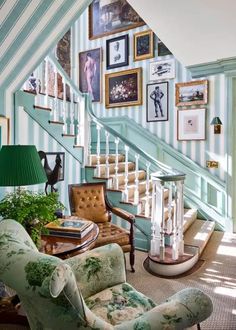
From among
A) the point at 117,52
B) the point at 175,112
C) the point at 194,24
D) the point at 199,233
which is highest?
the point at 117,52

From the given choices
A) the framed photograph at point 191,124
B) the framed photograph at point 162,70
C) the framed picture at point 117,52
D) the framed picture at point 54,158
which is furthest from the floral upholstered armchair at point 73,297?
the framed picture at point 117,52

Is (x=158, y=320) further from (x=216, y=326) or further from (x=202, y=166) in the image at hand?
(x=202, y=166)

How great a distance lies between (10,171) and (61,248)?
65 centimetres

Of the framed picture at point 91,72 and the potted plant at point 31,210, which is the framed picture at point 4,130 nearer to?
the potted plant at point 31,210

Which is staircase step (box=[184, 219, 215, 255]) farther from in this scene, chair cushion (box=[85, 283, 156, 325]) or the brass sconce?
chair cushion (box=[85, 283, 156, 325])

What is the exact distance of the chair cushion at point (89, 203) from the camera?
310 centimetres

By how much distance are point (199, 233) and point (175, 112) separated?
226 centimetres

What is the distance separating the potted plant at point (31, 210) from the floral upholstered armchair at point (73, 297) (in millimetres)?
348

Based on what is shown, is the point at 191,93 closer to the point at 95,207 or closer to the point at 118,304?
the point at 95,207

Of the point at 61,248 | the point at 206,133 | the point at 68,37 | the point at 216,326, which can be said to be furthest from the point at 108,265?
the point at 68,37

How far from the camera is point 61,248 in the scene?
187 cm

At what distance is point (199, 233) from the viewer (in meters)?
3.81

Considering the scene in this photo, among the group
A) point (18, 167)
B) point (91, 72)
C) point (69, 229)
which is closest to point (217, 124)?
point (91, 72)

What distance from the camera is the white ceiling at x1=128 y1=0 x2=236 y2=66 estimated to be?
2.89 m
